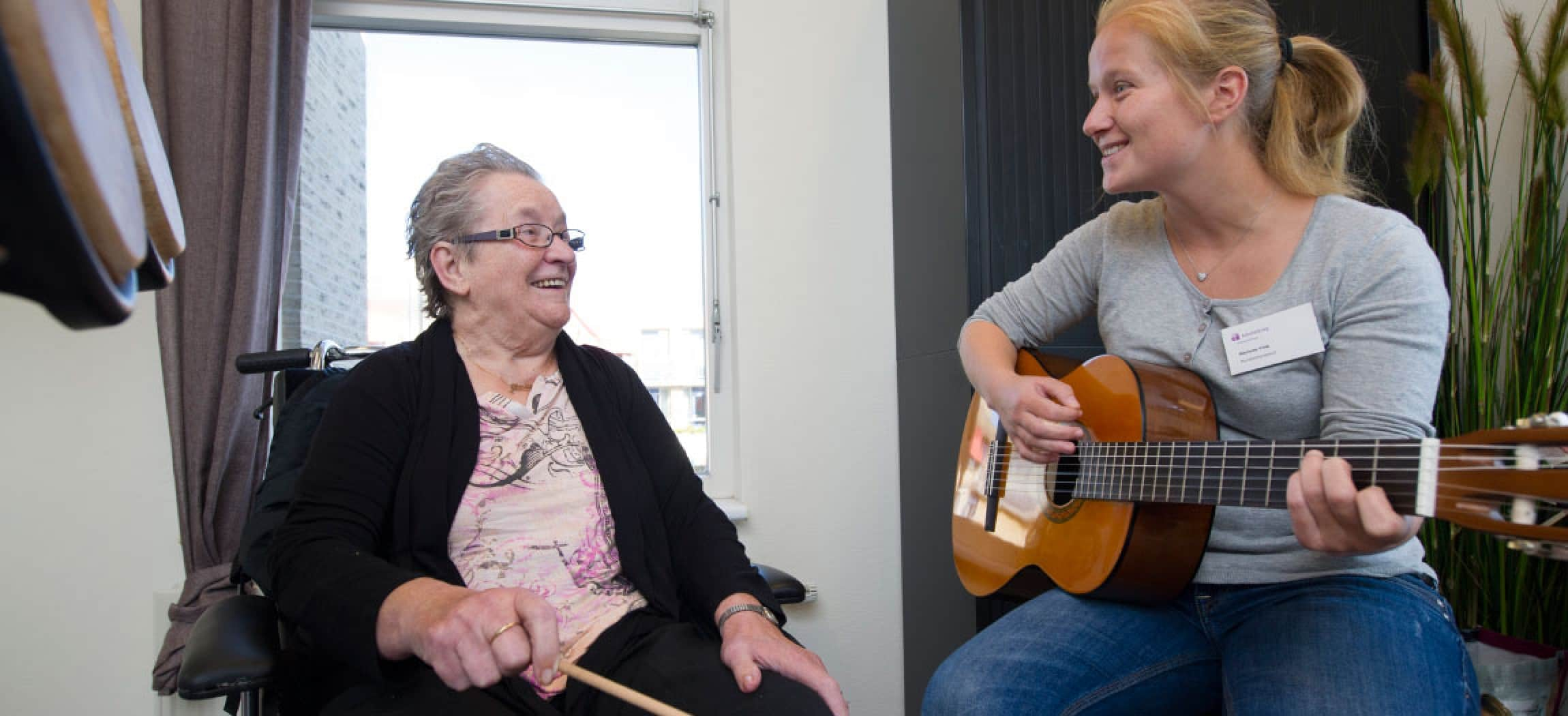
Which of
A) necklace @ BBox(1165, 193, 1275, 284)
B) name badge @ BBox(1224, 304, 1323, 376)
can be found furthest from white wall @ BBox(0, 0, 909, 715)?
name badge @ BBox(1224, 304, 1323, 376)

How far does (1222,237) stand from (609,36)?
187 cm

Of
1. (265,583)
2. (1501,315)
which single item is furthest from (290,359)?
(1501,315)

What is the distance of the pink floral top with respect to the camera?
138 cm

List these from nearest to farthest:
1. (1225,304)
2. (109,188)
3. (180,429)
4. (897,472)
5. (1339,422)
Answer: (109,188)
(1339,422)
(1225,304)
(180,429)
(897,472)

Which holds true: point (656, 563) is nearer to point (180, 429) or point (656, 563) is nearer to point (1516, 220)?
point (180, 429)

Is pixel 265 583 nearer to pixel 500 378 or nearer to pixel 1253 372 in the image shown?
pixel 500 378

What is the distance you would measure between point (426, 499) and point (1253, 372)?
3.62 feet

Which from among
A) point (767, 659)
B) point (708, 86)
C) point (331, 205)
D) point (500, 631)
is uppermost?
point (708, 86)

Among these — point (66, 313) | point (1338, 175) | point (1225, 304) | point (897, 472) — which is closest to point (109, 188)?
point (66, 313)

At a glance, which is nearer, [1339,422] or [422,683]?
[1339,422]

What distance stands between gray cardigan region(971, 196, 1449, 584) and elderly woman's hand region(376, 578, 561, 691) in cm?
81

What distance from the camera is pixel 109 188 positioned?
32 centimetres

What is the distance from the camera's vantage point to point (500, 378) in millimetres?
1554

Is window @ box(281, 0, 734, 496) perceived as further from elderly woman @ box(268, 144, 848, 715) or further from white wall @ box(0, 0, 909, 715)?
elderly woman @ box(268, 144, 848, 715)
